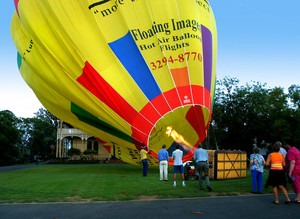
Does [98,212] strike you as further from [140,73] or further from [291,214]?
[140,73]

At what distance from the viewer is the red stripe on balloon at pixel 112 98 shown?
11234 millimetres

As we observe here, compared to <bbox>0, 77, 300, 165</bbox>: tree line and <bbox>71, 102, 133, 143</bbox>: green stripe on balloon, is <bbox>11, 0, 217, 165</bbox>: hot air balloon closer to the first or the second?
<bbox>71, 102, 133, 143</bbox>: green stripe on balloon

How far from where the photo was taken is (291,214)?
5.23m

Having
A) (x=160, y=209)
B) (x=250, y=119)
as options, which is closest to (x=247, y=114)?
(x=250, y=119)

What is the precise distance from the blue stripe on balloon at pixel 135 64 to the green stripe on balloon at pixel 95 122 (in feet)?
7.78

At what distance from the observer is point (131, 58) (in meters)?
11.3

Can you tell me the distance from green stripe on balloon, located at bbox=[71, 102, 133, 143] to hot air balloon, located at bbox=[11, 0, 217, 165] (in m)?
0.54

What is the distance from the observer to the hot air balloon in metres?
11.2

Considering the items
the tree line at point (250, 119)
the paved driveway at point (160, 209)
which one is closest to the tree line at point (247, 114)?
the tree line at point (250, 119)

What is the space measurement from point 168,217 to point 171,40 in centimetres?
792

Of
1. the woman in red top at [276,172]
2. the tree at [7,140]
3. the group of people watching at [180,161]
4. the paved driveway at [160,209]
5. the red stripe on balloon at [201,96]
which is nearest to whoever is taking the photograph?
the paved driveway at [160,209]

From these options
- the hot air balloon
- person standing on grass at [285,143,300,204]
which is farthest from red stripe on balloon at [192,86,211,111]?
person standing on grass at [285,143,300,204]

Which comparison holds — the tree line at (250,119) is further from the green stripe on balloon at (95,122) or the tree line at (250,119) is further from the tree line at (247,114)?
the green stripe on balloon at (95,122)

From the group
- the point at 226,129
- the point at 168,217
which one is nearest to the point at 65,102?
the point at 168,217
